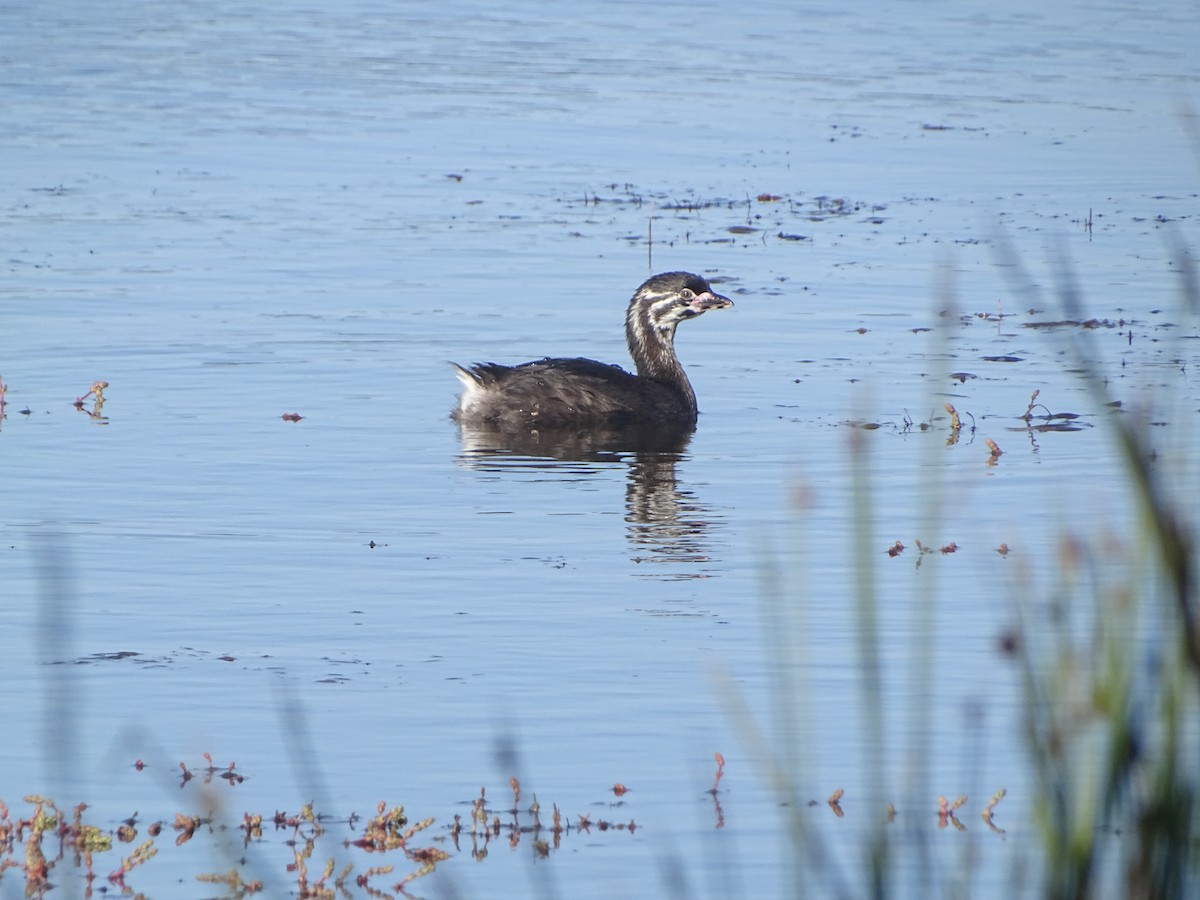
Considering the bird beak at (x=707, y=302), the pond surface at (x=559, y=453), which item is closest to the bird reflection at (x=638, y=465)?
the pond surface at (x=559, y=453)

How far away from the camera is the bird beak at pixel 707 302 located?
16.0 meters

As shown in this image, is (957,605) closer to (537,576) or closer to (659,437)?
(537,576)

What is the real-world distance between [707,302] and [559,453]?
2.54 meters

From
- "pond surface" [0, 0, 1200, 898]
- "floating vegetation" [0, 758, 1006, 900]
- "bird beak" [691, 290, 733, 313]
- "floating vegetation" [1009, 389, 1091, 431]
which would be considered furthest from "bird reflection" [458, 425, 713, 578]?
"floating vegetation" [0, 758, 1006, 900]

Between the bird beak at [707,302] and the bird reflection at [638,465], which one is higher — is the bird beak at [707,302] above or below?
above

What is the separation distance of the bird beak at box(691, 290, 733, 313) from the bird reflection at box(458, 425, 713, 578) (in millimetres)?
1562

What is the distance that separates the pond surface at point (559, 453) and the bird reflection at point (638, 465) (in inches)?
1.9

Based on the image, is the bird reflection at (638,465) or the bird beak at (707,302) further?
the bird beak at (707,302)

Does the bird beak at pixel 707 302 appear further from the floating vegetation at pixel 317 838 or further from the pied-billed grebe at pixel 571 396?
the floating vegetation at pixel 317 838

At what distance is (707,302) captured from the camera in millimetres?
16031

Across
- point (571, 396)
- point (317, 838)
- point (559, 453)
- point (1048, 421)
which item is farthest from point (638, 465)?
point (317, 838)

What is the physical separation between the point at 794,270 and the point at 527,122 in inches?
454

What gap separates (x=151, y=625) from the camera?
902 cm

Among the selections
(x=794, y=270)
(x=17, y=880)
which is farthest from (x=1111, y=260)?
(x=17, y=880)
